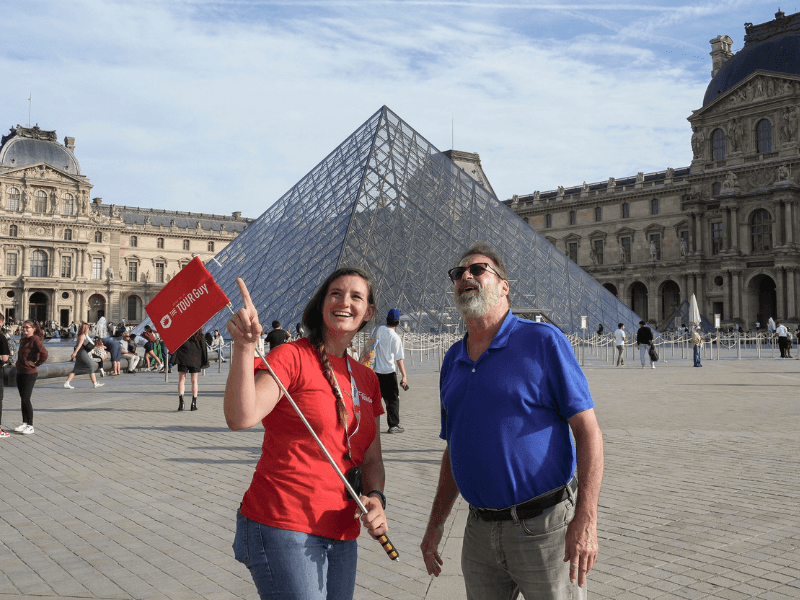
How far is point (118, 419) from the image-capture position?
383 inches

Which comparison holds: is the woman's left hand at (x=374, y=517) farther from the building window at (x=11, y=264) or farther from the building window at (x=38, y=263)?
the building window at (x=38, y=263)

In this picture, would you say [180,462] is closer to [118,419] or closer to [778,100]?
[118,419]

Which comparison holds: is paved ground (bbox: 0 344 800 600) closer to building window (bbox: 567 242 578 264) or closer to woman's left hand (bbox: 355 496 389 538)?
woman's left hand (bbox: 355 496 389 538)

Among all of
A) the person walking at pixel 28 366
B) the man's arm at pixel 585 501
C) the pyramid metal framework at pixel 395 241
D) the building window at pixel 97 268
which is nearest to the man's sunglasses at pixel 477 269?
the man's arm at pixel 585 501

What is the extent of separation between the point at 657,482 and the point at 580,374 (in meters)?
3.98

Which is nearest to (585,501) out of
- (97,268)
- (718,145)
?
(718,145)

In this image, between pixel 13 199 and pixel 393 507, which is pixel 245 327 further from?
pixel 13 199

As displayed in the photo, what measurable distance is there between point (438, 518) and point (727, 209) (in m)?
51.3

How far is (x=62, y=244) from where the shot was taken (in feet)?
221

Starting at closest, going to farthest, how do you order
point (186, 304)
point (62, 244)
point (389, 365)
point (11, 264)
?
1. point (186, 304)
2. point (389, 365)
3. point (11, 264)
4. point (62, 244)

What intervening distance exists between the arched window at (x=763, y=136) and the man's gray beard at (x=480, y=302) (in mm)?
51821

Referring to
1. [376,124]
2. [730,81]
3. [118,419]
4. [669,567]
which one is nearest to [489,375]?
[669,567]

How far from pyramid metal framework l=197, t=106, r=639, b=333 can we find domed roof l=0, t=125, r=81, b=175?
47.3 metres

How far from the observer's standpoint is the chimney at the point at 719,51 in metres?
57.3
